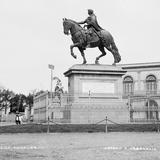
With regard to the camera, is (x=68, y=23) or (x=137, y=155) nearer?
(x=137, y=155)

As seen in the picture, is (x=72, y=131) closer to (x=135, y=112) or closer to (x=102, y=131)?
(x=102, y=131)

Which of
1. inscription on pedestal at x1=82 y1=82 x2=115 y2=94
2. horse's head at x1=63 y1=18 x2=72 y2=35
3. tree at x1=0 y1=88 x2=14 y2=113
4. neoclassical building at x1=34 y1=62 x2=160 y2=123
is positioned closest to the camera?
neoclassical building at x1=34 y1=62 x2=160 y2=123

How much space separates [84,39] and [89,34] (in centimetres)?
57

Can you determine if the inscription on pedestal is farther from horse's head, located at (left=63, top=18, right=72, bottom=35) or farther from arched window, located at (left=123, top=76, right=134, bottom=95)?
arched window, located at (left=123, top=76, right=134, bottom=95)

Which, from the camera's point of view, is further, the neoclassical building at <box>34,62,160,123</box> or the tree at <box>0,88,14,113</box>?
the tree at <box>0,88,14,113</box>

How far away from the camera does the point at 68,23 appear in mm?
26203

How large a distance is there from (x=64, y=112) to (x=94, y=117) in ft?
6.98

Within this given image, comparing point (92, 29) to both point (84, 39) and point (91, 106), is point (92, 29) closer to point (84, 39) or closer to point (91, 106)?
point (84, 39)

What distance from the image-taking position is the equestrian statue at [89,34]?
2622 centimetres

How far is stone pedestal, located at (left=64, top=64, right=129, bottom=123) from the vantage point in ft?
83.6

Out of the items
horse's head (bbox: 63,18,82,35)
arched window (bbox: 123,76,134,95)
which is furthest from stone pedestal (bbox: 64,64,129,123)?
arched window (bbox: 123,76,134,95)

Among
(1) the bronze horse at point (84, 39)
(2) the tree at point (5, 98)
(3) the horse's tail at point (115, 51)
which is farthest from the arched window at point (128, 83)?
(1) the bronze horse at point (84, 39)

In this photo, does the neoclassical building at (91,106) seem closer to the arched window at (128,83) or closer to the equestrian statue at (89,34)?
the equestrian statue at (89,34)

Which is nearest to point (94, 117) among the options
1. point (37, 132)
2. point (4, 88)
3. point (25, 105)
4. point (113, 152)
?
point (37, 132)
